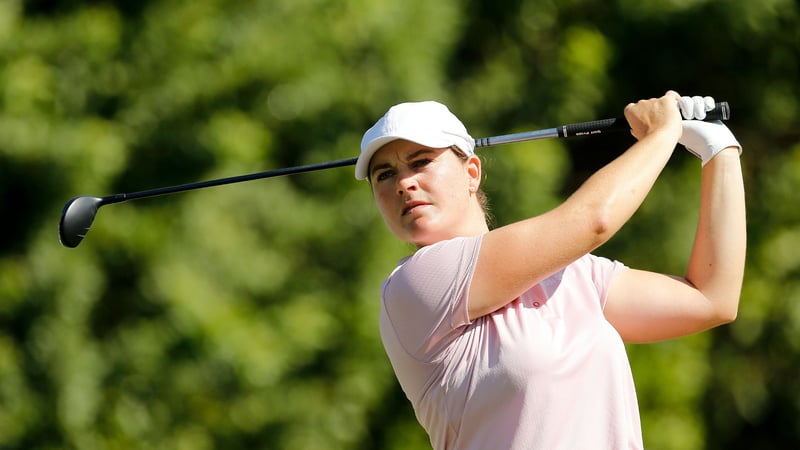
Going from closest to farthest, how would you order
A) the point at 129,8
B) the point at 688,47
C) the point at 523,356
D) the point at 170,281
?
the point at 523,356
the point at 170,281
the point at 129,8
the point at 688,47

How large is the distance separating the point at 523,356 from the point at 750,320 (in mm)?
3241

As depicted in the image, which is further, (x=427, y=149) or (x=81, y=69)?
(x=81, y=69)

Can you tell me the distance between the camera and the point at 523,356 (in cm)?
137

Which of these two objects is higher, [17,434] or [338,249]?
[338,249]

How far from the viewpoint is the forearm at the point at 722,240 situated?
1.59 metres

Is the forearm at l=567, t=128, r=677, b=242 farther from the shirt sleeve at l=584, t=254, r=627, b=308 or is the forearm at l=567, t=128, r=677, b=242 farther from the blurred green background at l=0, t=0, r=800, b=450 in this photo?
the blurred green background at l=0, t=0, r=800, b=450

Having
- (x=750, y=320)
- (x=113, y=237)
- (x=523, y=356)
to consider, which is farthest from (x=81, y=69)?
(x=523, y=356)

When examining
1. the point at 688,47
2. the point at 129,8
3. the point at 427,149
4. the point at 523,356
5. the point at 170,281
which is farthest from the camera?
the point at 688,47

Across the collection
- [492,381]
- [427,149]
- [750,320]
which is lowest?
[750,320]

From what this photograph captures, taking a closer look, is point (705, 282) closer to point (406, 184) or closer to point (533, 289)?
point (533, 289)

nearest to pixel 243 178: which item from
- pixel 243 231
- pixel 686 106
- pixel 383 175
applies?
pixel 383 175

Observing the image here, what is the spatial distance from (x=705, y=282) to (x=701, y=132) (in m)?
0.21

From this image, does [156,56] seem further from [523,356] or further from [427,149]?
[523,356]

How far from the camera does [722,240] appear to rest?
159cm
